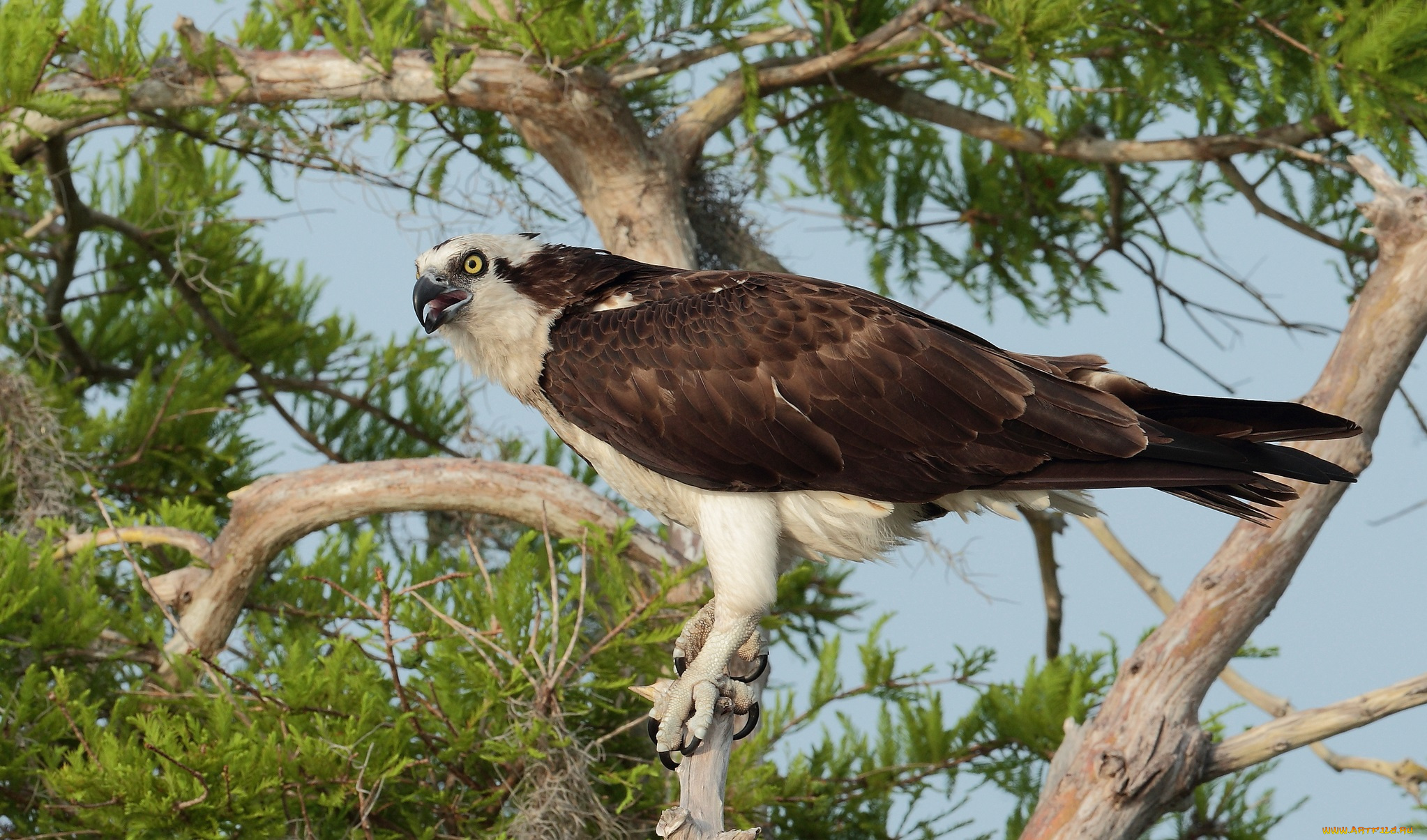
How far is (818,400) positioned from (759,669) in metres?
0.89

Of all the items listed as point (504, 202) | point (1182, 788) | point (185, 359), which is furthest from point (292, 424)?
point (1182, 788)

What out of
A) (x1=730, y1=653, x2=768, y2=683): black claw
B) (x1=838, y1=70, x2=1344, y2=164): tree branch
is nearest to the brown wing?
(x1=730, y1=653, x2=768, y2=683): black claw

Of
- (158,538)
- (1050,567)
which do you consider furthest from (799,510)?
(1050,567)

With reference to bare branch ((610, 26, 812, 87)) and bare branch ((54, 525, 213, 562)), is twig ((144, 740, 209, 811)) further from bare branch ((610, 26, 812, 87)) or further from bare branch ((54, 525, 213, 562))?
bare branch ((610, 26, 812, 87))

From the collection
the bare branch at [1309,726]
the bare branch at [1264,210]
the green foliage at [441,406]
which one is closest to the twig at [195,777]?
the green foliage at [441,406]

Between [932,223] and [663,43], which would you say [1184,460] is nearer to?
[663,43]

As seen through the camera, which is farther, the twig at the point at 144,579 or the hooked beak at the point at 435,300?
the twig at the point at 144,579

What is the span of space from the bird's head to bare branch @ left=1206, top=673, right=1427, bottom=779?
2.77m

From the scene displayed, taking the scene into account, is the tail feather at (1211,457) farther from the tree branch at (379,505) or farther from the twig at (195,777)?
the twig at (195,777)

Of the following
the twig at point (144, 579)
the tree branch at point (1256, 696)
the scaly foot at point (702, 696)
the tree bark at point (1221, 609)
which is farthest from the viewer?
the tree branch at point (1256, 696)

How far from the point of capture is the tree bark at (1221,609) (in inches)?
163

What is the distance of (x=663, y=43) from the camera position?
5023mm

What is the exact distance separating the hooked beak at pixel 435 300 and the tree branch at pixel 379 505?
1.50 metres

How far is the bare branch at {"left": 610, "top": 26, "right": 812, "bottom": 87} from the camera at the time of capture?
4965 millimetres
